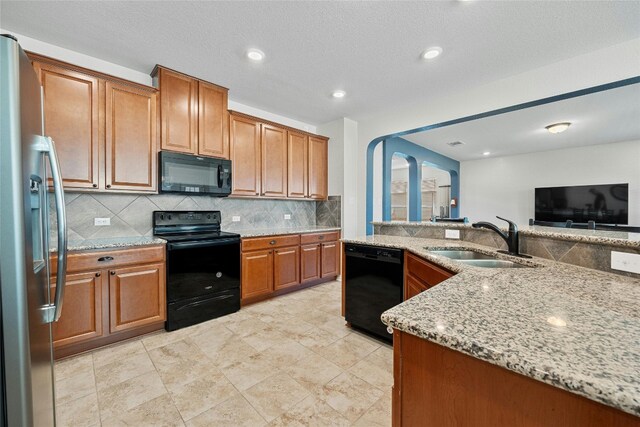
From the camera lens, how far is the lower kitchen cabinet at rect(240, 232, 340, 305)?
310cm

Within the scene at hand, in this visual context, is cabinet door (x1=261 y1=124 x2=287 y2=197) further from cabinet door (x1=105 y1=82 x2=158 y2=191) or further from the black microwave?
cabinet door (x1=105 y1=82 x2=158 y2=191)

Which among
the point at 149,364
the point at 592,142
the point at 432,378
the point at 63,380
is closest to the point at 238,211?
the point at 149,364

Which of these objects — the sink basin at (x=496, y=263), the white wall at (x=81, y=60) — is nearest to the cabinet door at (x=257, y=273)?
the white wall at (x=81, y=60)

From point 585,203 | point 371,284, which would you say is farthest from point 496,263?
point 585,203

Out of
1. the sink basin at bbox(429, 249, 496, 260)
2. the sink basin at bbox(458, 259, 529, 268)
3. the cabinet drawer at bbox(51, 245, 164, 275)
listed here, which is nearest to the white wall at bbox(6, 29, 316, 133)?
the cabinet drawer at bbox(51, 245, 164, 275)

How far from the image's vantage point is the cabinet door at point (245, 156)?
323 cm

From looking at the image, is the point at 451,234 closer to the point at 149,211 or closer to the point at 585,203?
the point at 149,211

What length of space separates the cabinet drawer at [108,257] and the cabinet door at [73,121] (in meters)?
0.61

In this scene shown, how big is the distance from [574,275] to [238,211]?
3.33 meters

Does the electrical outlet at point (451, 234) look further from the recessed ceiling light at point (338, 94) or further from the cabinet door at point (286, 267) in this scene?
the recessed ceiling light at point (338, 94)

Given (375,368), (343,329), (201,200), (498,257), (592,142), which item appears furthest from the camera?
(592,142)

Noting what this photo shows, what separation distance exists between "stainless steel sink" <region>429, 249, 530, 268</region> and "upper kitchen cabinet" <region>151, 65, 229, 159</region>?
2536mm

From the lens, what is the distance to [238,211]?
363 centimetres

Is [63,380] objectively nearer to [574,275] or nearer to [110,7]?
[110,7]
